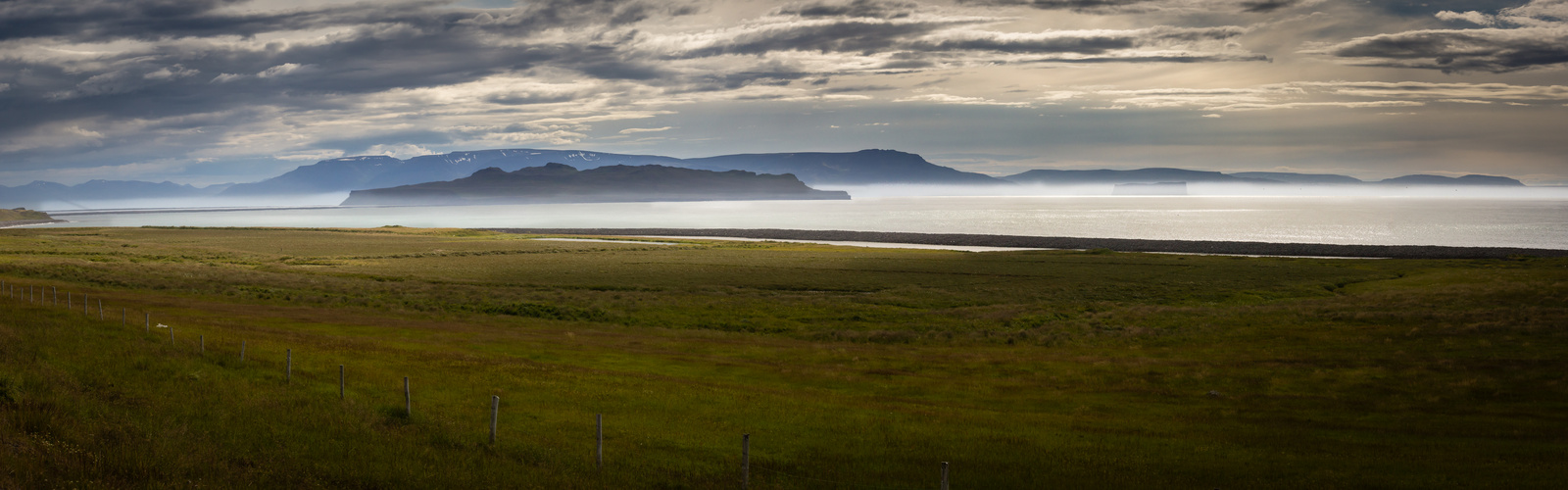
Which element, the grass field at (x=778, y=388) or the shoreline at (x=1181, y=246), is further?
the shoreline at (x=1181, y=246)

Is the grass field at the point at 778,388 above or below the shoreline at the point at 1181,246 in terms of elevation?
below

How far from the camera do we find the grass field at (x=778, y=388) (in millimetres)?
13922

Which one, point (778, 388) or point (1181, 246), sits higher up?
point (1181, 246)

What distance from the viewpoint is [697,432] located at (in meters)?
18.6

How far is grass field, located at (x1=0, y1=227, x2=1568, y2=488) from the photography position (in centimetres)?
1392

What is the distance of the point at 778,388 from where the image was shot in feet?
85.1

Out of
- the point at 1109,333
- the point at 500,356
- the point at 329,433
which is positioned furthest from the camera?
the point at 1109,333

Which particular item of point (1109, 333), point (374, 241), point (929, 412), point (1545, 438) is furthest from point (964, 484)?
point (374, 241)

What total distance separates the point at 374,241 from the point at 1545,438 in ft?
458

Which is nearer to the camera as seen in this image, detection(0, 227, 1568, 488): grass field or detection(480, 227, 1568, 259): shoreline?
detection(0, 227, 1568, 488): grass field

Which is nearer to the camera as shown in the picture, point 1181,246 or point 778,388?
point 778,388

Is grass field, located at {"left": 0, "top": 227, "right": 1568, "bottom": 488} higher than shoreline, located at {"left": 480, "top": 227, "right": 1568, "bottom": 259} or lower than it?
lower

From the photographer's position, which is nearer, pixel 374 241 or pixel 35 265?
pixel 35 265

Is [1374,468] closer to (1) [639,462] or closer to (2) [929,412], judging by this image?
(2) [929,412]
